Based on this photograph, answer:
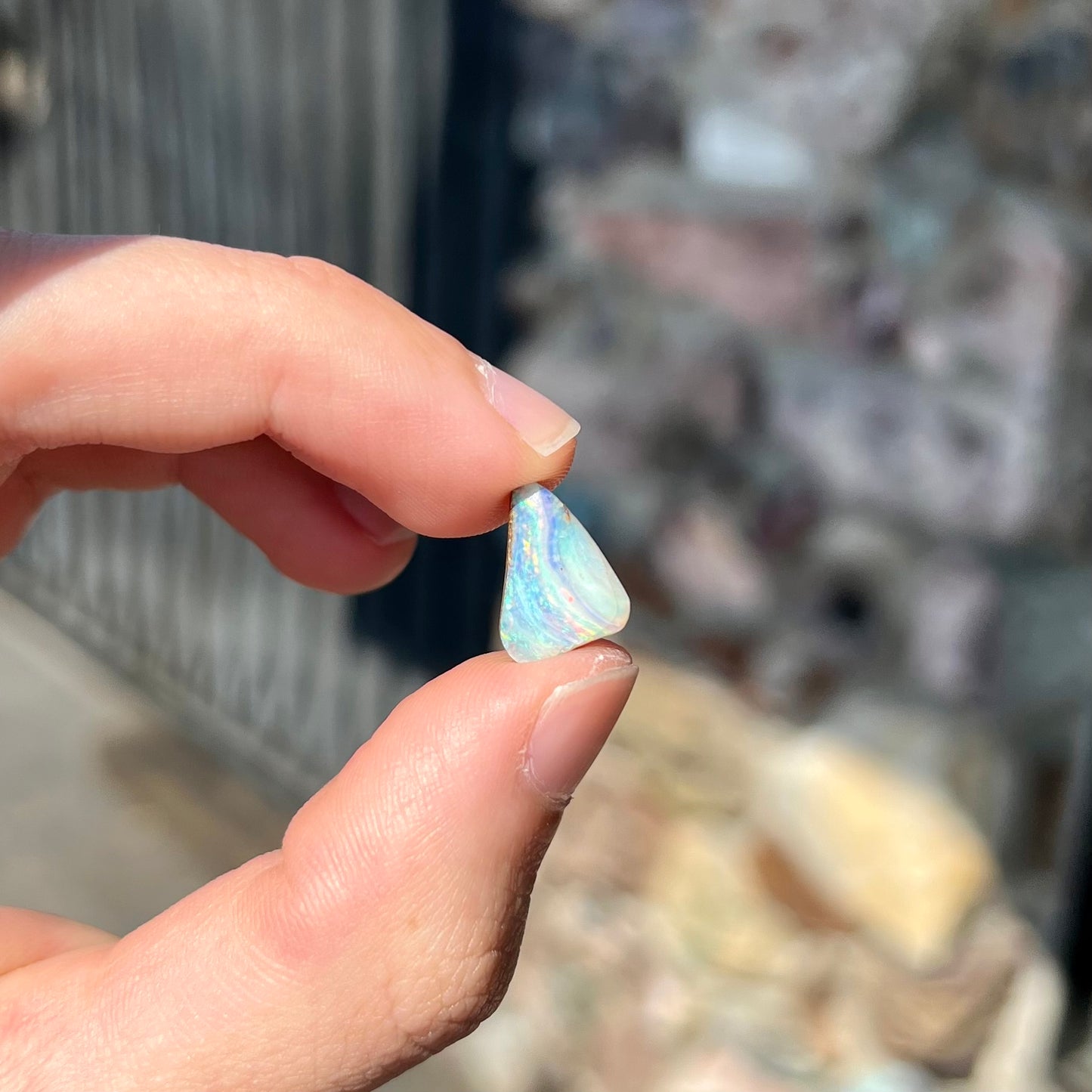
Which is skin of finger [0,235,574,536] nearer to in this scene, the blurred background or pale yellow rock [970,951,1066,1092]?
the blurred background

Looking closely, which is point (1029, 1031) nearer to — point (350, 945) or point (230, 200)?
point (350, 945)

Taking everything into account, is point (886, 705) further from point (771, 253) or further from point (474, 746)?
point (474, 746)

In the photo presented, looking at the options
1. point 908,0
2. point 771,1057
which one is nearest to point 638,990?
point 771,1057

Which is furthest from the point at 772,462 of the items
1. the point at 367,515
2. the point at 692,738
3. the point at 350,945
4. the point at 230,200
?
the point at 230,200

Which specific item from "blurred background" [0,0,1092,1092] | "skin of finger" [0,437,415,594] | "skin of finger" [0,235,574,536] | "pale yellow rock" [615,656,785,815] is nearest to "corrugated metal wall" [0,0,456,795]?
"blurred background" [0,0,1092,1092]

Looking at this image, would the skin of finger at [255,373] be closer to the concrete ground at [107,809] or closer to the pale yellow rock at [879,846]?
the pale yellow rock at [879,846]
